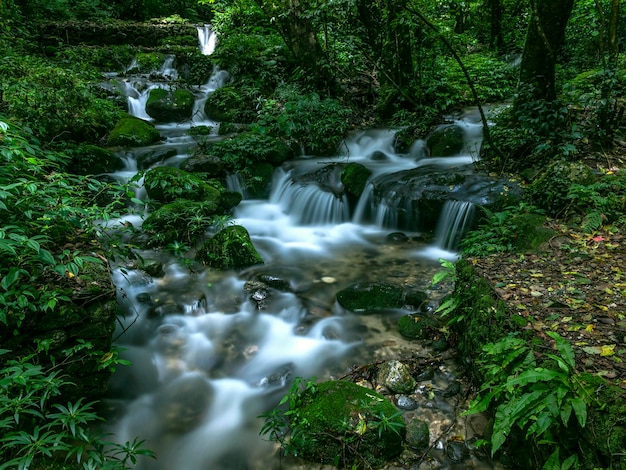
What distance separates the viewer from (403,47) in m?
9.95

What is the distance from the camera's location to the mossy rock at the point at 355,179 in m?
7.76

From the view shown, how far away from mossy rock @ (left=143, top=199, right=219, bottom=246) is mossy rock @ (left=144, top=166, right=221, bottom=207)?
0.55 metres

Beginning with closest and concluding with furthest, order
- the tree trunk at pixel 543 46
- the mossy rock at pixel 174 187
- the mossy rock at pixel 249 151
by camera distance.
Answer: the tree trunk at pixel 543 46
the mossy rock at pixel 174 187
the mossy rock at pixel 249 151

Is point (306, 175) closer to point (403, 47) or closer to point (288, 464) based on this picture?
point (403, 47)

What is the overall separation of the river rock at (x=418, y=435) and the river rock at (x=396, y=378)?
1.27 feet

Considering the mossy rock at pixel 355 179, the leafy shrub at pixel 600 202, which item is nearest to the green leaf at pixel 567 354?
the leafy shrub at pixel 600 202

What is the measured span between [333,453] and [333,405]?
33cm

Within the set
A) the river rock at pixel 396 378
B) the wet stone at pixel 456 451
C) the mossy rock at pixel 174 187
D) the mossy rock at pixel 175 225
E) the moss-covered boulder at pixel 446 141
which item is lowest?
the wet stone at pixel 456 451

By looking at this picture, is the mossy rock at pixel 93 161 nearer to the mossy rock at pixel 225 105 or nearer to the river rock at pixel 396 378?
the mossy rock at pixel 225 105

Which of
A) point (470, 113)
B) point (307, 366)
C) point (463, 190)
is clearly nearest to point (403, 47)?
point (470, 113)

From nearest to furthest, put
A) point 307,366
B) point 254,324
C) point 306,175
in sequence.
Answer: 1. point 307,366
2. point 254,324
3. point 306,175

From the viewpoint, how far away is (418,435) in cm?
298

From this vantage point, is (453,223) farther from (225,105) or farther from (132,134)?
(225,105)

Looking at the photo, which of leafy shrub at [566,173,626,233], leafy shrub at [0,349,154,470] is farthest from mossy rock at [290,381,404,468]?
leafy shrub at [566,173,626,233]
